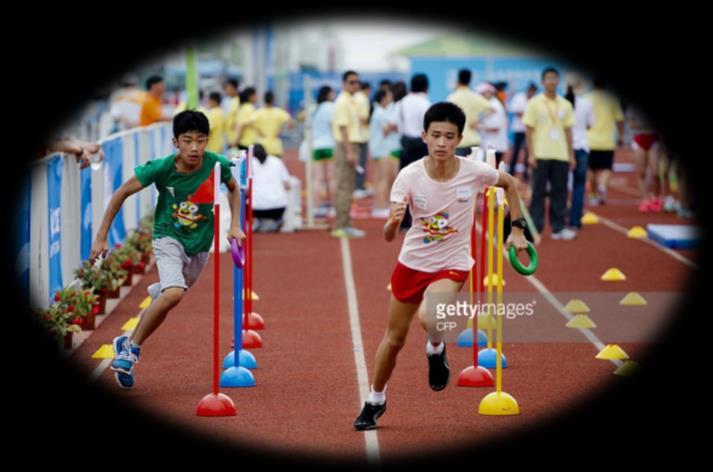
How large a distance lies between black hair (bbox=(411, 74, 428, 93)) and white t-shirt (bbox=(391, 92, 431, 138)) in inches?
3.4

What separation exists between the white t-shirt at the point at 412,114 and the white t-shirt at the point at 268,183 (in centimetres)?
182

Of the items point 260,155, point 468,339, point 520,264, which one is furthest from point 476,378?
point 260,155

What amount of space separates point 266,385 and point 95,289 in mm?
3289

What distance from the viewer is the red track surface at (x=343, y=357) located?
8602mm

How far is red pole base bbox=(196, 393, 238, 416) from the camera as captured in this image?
29.0ft

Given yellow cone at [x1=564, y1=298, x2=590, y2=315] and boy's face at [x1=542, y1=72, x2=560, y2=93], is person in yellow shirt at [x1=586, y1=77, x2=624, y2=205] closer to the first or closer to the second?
boy's face at [x1=542, y1=72, x2=560, y2=93]

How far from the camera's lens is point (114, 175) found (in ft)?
51.7

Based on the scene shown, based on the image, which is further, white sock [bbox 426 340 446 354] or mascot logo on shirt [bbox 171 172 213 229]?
mascot logo on shirt [bbox 171 172 213 229]

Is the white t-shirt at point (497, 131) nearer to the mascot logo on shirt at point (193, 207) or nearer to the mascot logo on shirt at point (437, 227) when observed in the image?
the mascot logo on shirt at point (193, 207)

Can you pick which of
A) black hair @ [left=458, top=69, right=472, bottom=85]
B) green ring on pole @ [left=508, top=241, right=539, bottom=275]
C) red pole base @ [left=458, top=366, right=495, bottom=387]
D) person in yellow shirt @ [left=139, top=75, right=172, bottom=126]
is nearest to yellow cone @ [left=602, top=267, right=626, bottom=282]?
black hair @ [left=458, top=69, right=472, bottom=85]

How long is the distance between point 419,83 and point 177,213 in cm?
923

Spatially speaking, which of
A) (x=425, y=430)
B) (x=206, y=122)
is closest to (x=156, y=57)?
(x=206, y=122)

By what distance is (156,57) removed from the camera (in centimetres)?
1281

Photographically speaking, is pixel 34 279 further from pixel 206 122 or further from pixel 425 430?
pixel 425 430
